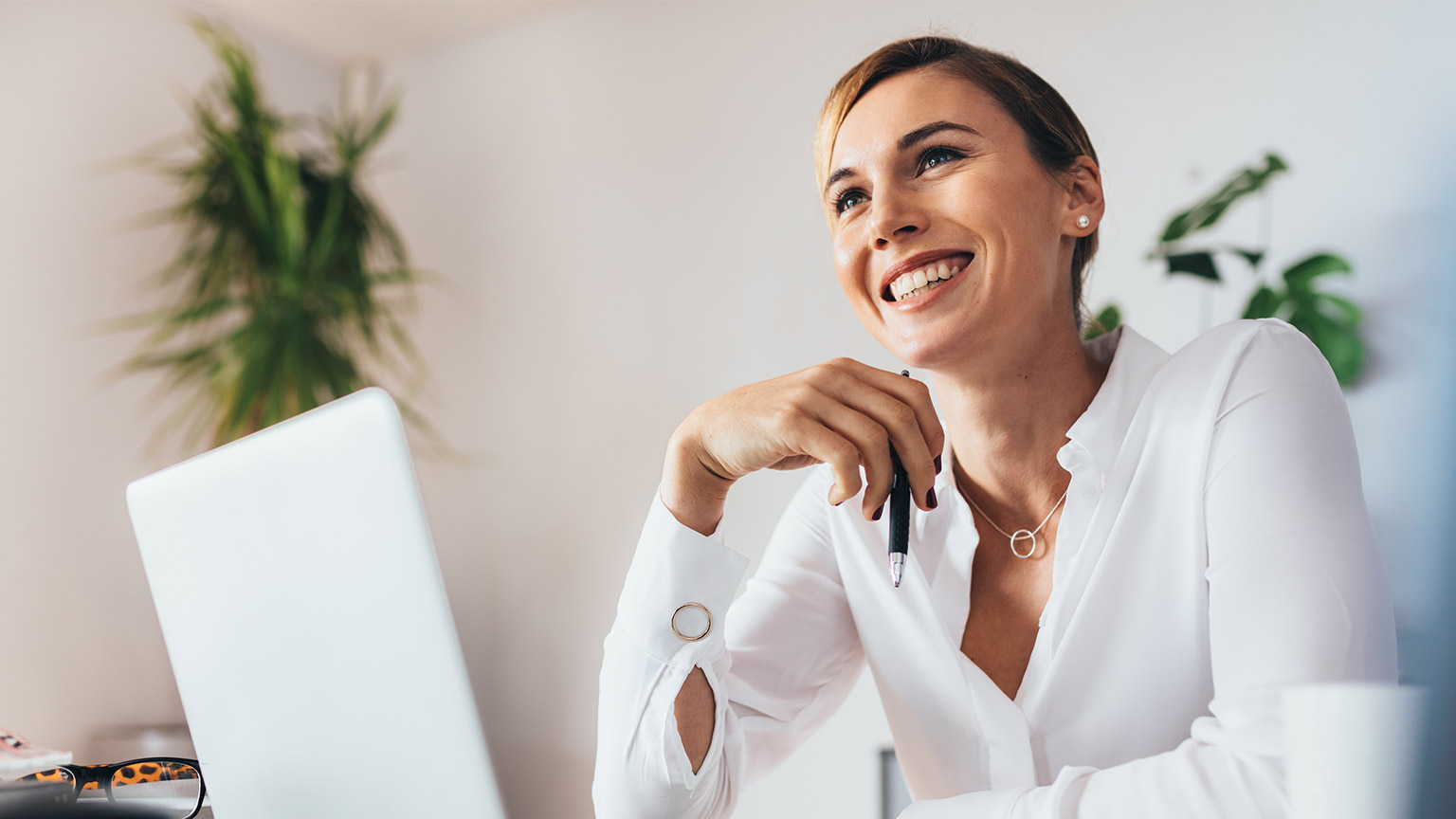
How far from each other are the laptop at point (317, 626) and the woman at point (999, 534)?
0.25 m

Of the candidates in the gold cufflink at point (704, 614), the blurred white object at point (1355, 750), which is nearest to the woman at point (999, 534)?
the gold cufflink at point (704, 614)

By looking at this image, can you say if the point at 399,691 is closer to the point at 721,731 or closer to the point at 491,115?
the point at 721,731

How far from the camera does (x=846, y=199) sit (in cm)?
94

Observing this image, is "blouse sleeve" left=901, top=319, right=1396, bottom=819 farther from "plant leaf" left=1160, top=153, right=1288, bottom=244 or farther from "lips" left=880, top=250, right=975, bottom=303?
"plant leaf" left=1160, top=153, right=1288, bottom=244

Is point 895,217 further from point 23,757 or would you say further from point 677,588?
point 23,757

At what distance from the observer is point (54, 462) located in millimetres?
2037

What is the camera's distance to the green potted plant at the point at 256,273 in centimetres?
217

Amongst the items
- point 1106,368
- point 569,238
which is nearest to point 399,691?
point 1106,368

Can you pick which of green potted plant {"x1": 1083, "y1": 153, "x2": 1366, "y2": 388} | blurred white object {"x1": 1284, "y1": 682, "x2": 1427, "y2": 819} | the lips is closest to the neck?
the lips

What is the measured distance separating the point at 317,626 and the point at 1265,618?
615mm

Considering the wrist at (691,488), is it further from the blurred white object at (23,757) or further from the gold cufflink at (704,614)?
the blurred white object at (23,757)

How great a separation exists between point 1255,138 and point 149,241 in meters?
2.55

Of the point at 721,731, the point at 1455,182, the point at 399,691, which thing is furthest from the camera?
the point at 1455,182

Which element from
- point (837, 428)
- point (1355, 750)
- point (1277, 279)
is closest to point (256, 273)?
point (837, 428)
